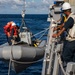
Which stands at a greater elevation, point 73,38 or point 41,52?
point 73,38

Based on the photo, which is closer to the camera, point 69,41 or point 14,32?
point 69,41

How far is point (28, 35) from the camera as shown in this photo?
740 inches

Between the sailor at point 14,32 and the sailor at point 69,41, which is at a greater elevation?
the sailor at point 69,41

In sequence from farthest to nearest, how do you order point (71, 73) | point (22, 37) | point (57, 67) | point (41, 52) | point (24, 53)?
point (22, 37)
point (41, 52)
point (24, 53)
point (57, 67)
point (71, 73)

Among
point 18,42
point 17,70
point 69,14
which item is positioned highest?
point 69,14

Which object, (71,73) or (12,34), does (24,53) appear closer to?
(12,34)

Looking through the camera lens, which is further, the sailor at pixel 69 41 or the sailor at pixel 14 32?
the sailor at pixel 14 32

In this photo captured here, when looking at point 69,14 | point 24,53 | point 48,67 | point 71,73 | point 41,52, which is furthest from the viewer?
point 41,52

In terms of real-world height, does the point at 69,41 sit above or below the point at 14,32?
above

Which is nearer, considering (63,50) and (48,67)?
(63,50)

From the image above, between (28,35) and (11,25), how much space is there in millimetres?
1927

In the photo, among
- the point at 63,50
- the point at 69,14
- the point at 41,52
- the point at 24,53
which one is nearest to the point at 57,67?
the point at 63,50

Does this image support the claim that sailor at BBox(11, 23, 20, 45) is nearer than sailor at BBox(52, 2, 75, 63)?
No

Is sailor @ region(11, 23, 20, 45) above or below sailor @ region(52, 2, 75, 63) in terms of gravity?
below
